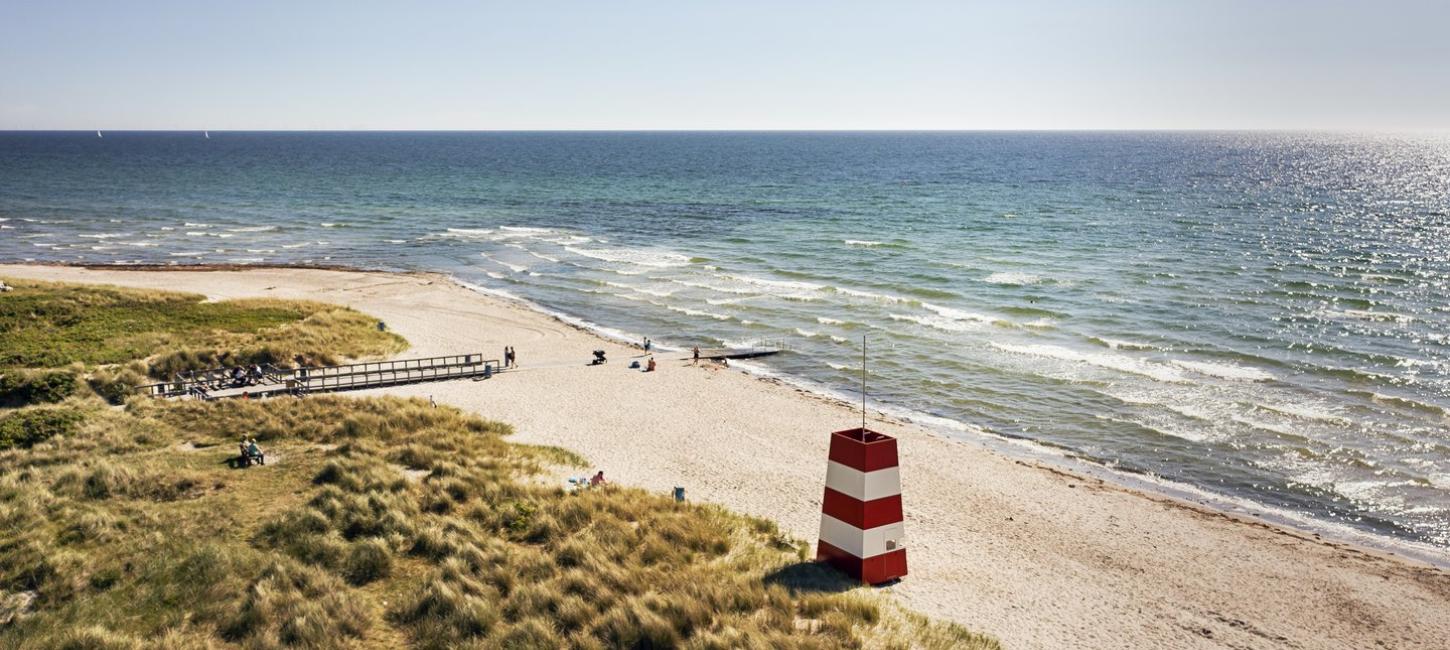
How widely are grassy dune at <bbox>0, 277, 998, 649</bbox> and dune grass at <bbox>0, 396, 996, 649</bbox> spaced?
0.04m

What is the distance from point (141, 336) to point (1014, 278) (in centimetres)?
4298

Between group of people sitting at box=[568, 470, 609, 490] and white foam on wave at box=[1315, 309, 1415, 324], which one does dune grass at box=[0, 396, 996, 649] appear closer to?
group of people sitting at box=[568, 470, 609, 490]

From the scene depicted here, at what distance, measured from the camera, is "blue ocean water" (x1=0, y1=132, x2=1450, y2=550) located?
85.9 ft

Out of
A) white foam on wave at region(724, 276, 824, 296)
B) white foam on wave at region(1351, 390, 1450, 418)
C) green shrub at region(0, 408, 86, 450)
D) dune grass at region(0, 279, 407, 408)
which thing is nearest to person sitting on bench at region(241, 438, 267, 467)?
green shrub at region(0, 408, 86, 450)

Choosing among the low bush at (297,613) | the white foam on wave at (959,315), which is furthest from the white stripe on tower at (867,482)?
the white foam on wave at (959,315)

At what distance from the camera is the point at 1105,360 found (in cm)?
3391

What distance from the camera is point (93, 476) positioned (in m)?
16.3

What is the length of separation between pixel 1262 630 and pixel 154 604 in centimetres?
1739

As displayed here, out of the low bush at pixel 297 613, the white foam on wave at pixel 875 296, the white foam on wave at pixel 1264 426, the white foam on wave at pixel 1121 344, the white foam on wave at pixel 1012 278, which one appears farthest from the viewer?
the white foam on wave at pixel 1012 278

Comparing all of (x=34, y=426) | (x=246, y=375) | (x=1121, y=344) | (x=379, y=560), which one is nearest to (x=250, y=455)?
(x=34, y=426)

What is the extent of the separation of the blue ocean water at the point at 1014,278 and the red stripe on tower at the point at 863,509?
13595 millimetres

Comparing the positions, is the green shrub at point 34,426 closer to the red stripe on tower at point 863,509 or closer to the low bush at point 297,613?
the low bush at point 297,613

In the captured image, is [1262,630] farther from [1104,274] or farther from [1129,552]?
[1104,274]

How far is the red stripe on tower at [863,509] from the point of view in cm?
1254
